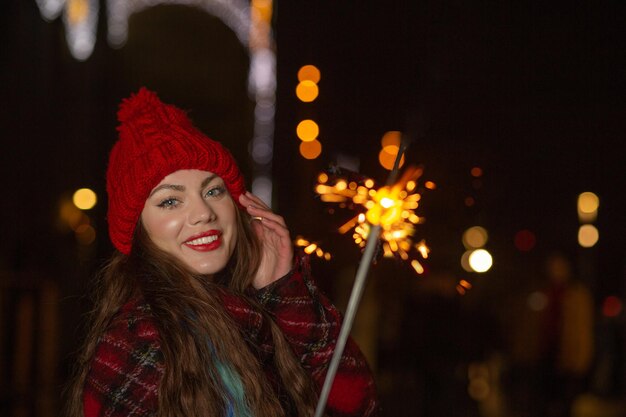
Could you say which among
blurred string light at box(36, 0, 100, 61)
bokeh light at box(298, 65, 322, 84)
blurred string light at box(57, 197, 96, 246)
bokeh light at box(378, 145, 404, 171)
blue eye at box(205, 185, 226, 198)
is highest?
blurred string light at box(36, 0, 100, 61)

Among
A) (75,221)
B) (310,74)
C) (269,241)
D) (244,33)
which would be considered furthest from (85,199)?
(269,241)

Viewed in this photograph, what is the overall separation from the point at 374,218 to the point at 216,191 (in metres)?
0.90

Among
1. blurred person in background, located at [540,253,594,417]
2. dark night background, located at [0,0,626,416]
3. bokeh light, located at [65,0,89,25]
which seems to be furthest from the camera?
bokeh light, located at [65,0,89,25]

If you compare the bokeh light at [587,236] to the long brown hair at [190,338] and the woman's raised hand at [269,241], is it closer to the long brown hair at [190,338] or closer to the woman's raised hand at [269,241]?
the woman's raised hand at [269,241]

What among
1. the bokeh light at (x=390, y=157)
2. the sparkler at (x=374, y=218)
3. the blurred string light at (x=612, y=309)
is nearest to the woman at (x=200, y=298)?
the sparkler at (x=374, y=218)

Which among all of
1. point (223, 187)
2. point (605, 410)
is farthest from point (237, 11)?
point (223, 187)

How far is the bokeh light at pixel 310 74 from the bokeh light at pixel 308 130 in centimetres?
120

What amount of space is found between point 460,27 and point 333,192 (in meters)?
10.3

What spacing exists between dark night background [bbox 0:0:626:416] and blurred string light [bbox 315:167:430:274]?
14.2ft

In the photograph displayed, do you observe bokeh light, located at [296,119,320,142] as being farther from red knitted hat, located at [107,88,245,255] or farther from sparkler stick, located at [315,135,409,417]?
sparkler stick, located at [315,135,409,417]

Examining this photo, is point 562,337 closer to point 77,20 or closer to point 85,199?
point 77,20

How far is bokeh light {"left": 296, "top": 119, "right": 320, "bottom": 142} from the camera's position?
65.0ft

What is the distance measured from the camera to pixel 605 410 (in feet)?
32.9

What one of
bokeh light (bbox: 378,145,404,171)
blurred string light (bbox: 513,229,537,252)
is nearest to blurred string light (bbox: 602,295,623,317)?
bokeh light (bbox: 378,145,404,171)
